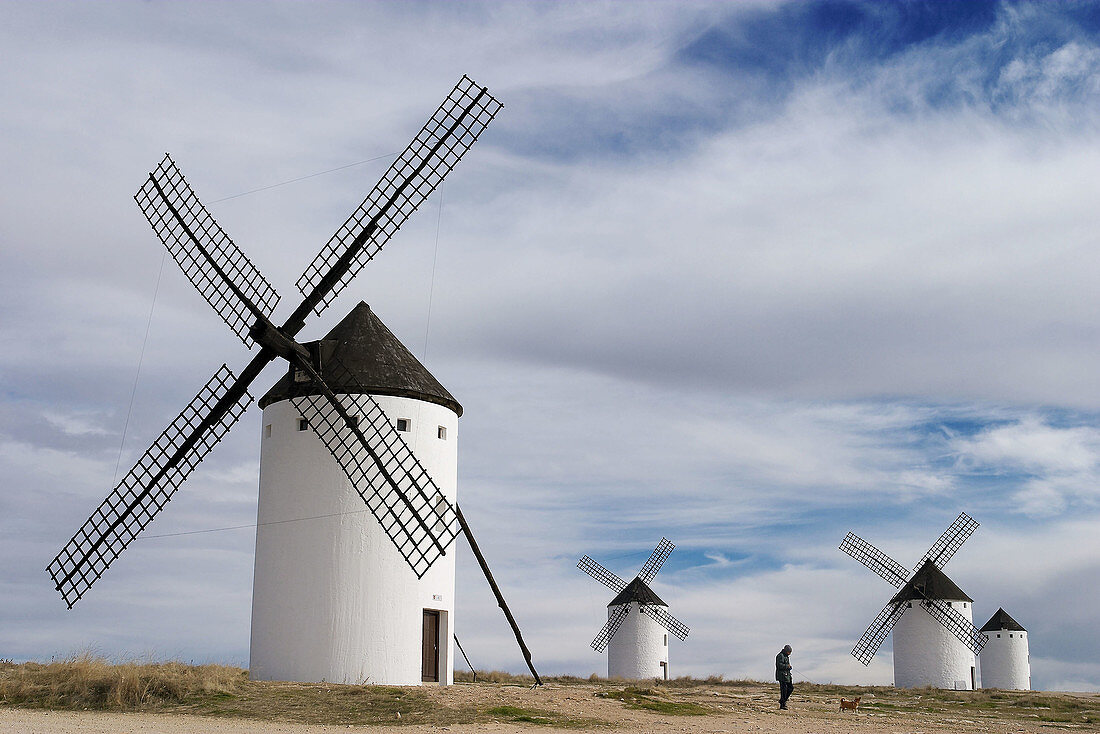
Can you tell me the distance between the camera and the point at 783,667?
21.2m

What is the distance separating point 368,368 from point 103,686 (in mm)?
8068

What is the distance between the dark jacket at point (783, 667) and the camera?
21.2 meters

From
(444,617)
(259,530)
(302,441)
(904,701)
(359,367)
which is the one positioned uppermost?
(359,367)

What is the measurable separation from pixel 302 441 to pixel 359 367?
197cm

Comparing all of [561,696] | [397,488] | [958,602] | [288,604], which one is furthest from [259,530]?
[958,602]

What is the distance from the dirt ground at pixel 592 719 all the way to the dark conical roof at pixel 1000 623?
26848 millimetres

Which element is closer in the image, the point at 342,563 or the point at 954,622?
the point at 342,563

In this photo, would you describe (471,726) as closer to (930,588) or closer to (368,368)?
(368,368)

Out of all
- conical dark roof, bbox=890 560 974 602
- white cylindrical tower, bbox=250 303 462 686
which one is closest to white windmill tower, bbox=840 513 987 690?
conical dark roof, bbox=890 560 974 602

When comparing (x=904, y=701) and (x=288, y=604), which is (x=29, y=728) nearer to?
(x=288, y=604)

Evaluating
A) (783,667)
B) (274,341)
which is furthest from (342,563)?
(783,667)

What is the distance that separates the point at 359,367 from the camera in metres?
22.2

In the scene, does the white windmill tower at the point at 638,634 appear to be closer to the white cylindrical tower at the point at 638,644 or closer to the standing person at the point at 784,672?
the white cylindrical tower at the point at 638,644

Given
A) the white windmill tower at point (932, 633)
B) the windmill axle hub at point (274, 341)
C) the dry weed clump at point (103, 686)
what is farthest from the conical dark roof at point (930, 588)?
the dry weed clump at point (103, 686)
